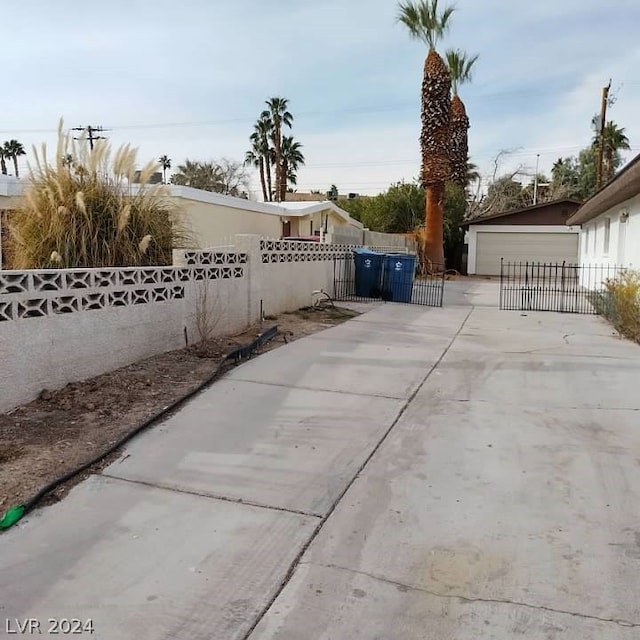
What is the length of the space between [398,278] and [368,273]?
35.2 inches

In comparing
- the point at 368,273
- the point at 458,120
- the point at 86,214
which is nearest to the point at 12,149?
the point at 458,120

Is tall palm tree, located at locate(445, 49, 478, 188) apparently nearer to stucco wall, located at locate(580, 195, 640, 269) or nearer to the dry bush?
stucco wall, located at locate(580, 195, 640, 269)

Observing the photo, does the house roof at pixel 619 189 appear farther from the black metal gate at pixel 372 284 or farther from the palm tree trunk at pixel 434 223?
the palm tree trunk at pixel 434 223

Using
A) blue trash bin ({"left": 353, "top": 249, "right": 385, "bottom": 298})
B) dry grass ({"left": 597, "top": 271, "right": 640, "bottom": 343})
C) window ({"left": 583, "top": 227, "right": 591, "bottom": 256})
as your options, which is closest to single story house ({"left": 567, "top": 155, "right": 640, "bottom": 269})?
dry grass ({"left": 597, "top": 271, "right": 640, "bottom": 343})

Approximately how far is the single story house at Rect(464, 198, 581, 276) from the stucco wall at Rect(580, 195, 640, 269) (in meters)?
6.78

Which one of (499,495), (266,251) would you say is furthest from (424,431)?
(266,251)

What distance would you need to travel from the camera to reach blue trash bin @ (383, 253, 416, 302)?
52.9 feet

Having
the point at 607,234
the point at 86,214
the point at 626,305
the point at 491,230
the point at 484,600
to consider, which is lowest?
the point at 484,600

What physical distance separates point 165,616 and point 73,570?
0.65m

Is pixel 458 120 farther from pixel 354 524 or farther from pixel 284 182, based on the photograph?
pixel 354 524

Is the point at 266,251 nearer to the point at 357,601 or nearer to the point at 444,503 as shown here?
the point at 444,503

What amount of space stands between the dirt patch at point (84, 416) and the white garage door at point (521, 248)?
2578 centimetres

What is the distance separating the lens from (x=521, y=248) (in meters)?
30.9

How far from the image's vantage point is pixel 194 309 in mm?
8039
